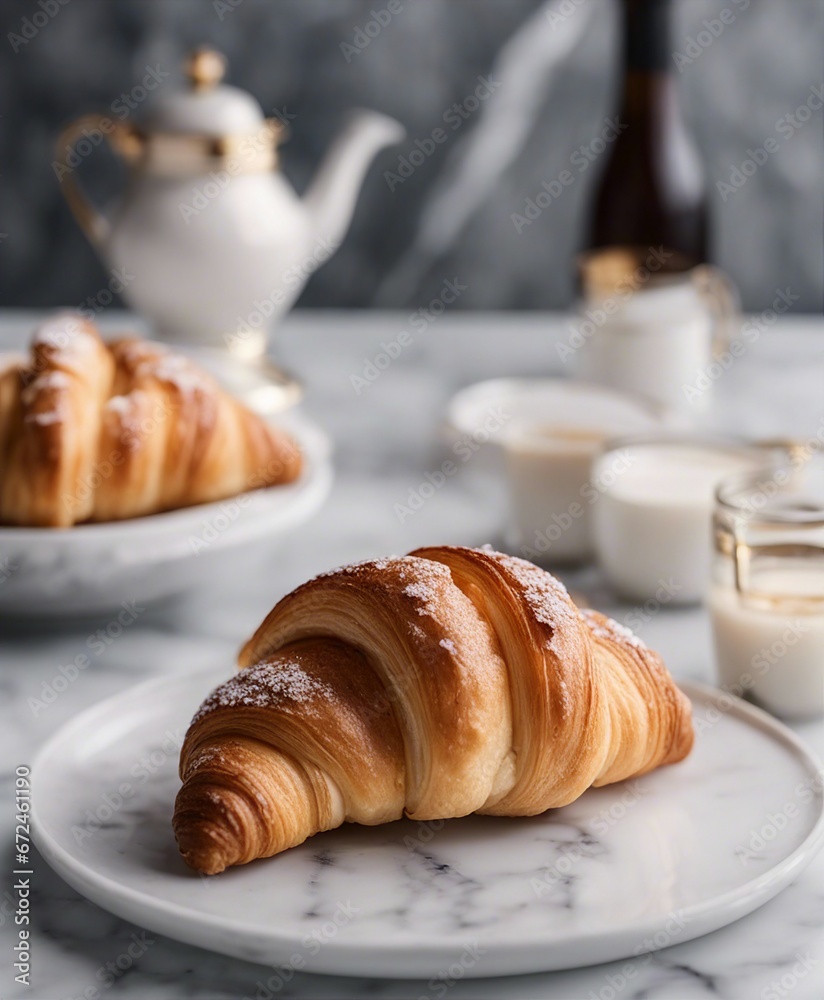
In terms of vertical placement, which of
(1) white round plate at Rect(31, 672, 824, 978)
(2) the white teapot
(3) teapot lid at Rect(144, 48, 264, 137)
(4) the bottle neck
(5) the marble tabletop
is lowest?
(5) the marble tabletop

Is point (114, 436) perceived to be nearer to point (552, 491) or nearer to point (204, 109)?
point (552, 491)

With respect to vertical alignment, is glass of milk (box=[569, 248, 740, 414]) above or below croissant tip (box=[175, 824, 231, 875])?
above

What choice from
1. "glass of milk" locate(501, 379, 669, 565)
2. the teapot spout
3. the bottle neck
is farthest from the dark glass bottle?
"glass of milk" locate(501, 379, 669, 565)

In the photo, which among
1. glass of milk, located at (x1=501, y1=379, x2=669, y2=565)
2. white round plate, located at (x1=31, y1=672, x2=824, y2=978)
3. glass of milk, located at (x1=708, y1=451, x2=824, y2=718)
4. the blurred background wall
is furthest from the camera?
the blurred background wall

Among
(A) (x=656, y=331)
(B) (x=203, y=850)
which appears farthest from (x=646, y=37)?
(B) (x=203, y=850)

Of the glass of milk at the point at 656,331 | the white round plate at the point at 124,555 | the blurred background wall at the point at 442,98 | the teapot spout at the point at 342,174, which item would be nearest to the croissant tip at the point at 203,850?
the white round plate at the point at 124,555

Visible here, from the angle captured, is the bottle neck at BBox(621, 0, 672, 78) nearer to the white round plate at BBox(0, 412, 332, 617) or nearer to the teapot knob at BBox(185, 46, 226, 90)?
the teapot knob at BBox(185, 46, 226, 90)
